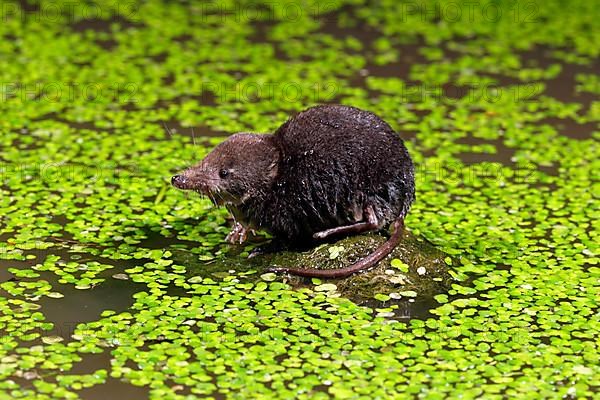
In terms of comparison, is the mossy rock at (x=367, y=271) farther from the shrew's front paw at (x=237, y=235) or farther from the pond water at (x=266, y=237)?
the shrew's front paw at (x=237, y=235)

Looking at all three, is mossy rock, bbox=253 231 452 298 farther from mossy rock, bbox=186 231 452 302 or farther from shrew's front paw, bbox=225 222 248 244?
shrew's front paw, bbox=225 222 248 244

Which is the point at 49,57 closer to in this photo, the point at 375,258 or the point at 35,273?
the point at 35,273

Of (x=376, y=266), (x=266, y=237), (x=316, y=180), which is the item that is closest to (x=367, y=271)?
(x=376, y=266)

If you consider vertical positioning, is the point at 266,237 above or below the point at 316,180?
below

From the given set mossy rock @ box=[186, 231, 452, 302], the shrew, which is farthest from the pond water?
the shrew

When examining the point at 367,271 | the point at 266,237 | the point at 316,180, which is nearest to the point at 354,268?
the point at 367,271

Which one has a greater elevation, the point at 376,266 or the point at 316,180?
the point at 316,180

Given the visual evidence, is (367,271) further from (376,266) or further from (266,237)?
(266,237)

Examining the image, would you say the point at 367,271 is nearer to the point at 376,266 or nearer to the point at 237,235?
the point at 376,266

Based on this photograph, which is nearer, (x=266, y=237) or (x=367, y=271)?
(x=367, y=271)
